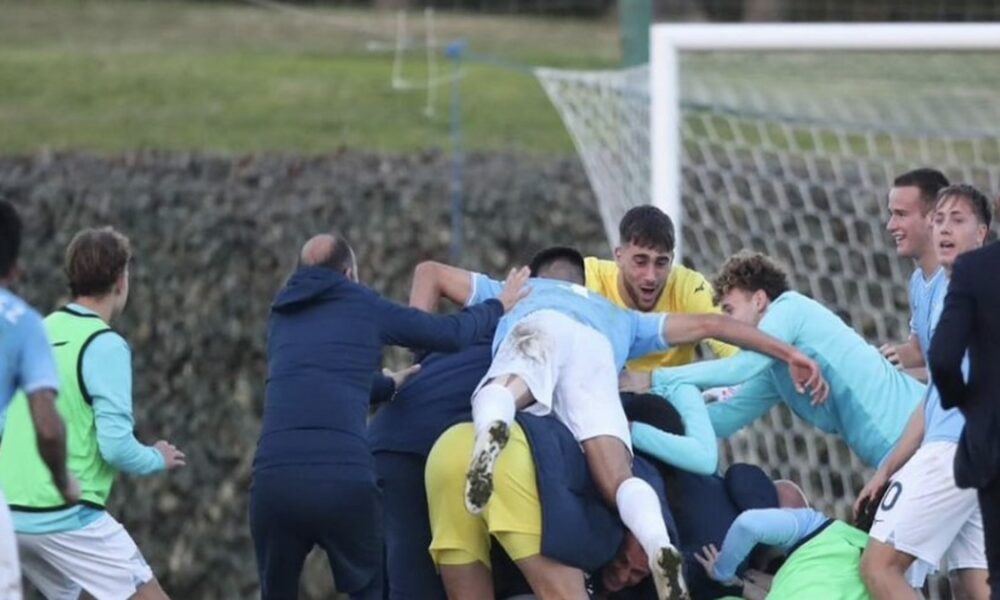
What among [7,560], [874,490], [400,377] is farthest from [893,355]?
[7,560]

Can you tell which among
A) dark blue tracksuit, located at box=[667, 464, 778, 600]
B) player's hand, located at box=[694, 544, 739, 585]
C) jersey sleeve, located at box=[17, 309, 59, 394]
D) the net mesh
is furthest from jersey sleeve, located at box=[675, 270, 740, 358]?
the net mesh

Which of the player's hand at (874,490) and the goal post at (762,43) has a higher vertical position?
the goal post at (762,43)

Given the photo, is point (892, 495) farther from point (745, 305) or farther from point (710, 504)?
point (745, 305)

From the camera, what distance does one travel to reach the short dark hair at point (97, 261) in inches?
310

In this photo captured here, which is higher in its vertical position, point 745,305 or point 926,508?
point 745,305

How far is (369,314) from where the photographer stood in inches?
303

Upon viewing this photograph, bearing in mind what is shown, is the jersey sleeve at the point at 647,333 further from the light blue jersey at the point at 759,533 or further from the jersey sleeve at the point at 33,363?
the jersey sleeve at the point at 33,363

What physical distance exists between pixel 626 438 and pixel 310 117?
10609 millimetres

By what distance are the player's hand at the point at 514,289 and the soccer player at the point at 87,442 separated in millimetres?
1354

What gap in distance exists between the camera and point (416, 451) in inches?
309

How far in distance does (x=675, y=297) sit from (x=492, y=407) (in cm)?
150

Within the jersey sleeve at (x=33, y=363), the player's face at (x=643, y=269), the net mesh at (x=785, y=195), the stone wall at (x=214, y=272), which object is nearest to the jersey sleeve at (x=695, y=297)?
the player's face at (x=643, y=269)

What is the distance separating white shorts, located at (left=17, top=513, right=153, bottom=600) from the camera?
26.0ft

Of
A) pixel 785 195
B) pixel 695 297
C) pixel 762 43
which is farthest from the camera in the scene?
pixel 785 195
